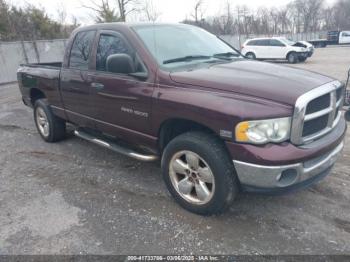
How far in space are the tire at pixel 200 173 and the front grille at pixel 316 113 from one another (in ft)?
2.10

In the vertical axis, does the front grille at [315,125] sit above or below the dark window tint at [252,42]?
A: below

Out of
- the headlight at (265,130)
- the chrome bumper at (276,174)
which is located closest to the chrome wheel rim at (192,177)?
the chrome bumper at (276,174)

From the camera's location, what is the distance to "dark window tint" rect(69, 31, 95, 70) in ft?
13.7

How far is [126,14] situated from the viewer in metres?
31.2

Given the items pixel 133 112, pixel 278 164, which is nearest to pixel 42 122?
pixel 133 112

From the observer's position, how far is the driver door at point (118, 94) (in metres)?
3.34

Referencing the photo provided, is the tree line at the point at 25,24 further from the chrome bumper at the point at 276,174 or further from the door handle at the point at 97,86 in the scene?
the chrome bumper at the point at 276,174

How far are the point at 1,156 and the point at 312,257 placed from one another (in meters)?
4.77

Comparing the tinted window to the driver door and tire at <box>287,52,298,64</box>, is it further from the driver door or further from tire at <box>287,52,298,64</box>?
the driver door

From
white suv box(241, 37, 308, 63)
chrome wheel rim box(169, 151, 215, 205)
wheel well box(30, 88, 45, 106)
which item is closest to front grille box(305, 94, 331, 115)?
chrome wheel rim box(169, 151, 215, 205)

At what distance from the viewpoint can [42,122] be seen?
5598 millimetres

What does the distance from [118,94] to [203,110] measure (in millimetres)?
1237

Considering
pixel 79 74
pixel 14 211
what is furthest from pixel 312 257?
pixel 79 74

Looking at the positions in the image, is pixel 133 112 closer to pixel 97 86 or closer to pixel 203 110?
pixel 97 86
